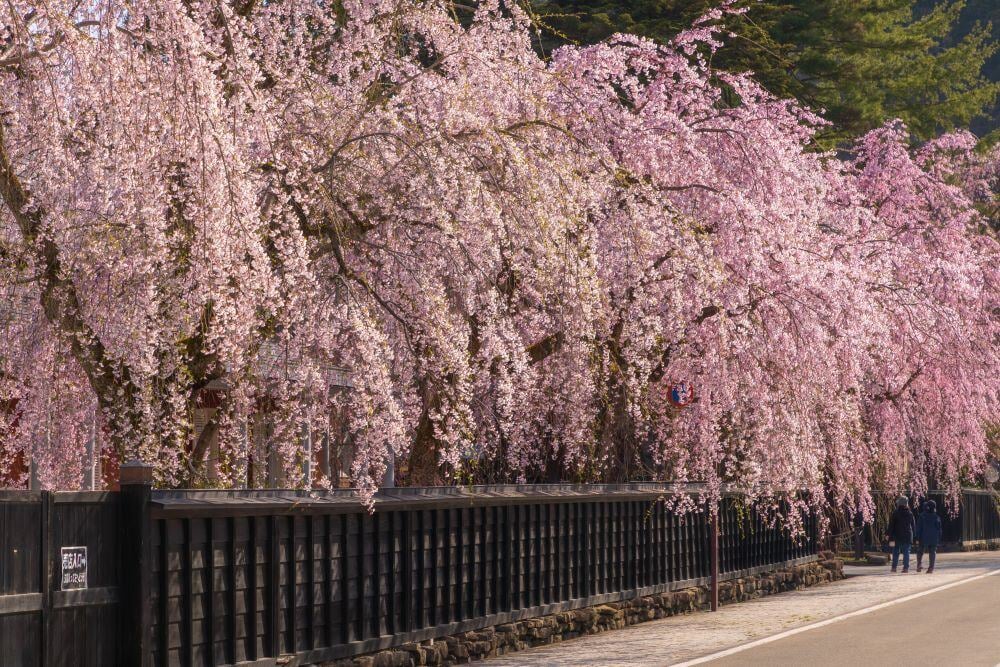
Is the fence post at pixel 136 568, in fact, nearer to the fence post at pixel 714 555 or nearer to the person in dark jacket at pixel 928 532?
the fence post at pixel 714 555

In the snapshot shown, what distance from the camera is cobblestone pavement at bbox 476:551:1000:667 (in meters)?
15.2

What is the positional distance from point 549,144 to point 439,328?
10.5 feet

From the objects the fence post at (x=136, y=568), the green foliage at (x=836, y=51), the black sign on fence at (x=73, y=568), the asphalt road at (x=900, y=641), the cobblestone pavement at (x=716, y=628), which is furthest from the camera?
the green foliage at (x=836, y=51)

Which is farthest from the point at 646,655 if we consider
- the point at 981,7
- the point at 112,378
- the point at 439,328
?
the point at 981,7

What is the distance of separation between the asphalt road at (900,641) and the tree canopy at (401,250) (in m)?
2.22

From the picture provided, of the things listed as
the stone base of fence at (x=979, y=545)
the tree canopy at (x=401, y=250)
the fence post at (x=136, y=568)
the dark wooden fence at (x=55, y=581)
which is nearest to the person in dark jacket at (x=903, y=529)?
the tree canopy at (x=401, y=250)

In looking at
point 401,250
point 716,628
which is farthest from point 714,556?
point 401,250

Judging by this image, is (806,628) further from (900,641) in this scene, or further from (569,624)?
(569,624)

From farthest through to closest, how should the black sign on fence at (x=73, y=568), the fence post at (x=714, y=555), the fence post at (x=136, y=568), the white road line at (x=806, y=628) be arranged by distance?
the fence post at (x=714, y=555), the white road line at (x=806, y=628), the fence post at (x=136, y=568), the black sign on fence at (x=73, y=568)

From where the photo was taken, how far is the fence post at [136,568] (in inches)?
400

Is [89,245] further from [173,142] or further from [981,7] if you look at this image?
[981,7]

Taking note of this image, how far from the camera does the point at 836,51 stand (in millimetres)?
39781

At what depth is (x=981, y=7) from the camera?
3209 inches

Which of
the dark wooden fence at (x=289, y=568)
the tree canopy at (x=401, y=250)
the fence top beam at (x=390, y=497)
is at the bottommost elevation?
the dark wooden fence at (x=289, y=568)
